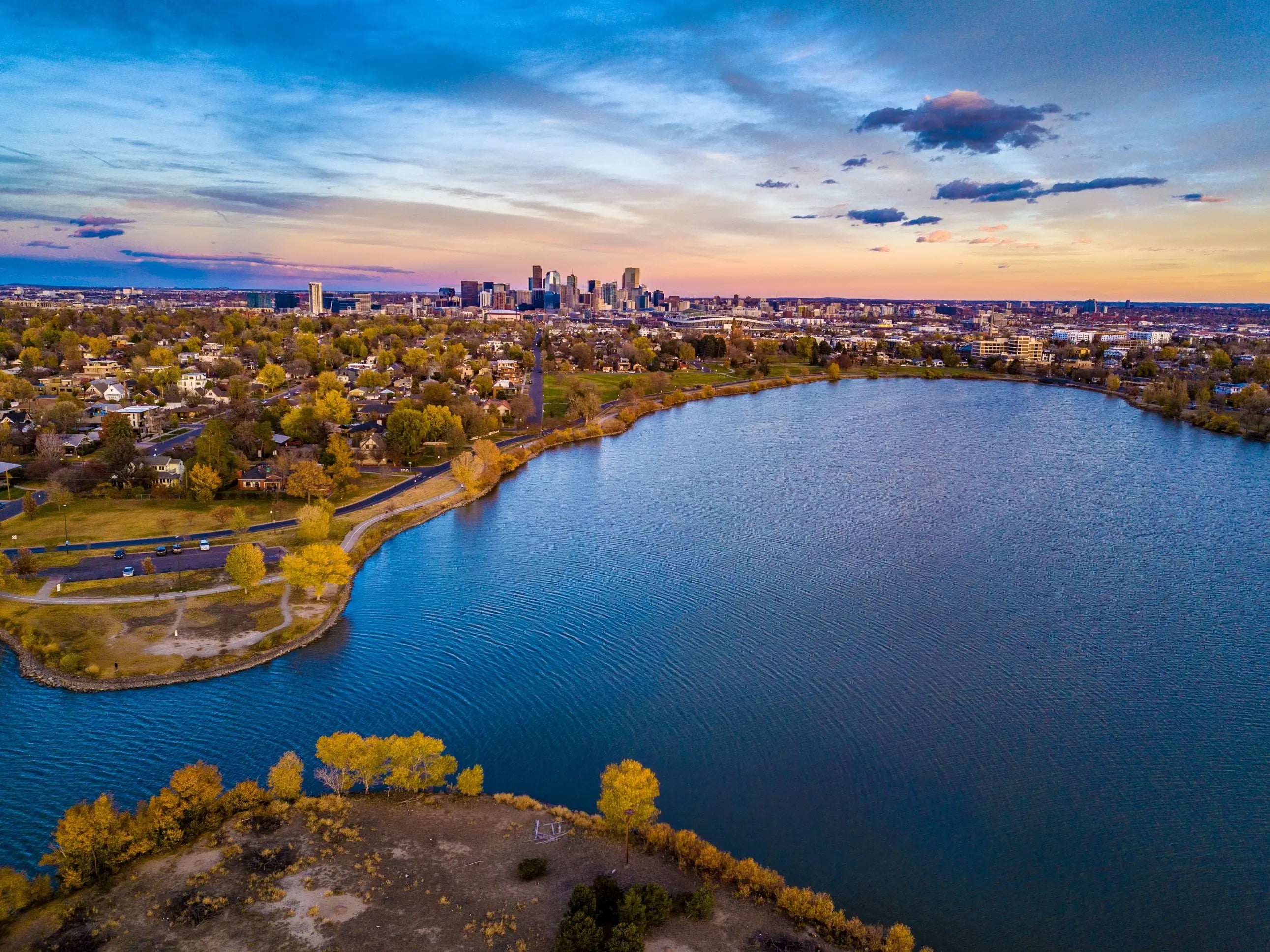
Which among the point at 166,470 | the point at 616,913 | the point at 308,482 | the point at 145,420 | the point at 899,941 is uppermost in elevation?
the point at 145,420

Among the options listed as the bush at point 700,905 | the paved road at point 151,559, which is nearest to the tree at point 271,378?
the paved road at point 151,559

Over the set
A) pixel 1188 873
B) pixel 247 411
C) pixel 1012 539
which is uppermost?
pixel 247 411

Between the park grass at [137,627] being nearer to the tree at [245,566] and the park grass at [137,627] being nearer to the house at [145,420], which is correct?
the tree at [245,566]

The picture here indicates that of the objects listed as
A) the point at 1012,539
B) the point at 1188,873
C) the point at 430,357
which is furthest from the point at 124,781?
the point at 430,357

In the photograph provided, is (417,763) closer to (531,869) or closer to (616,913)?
(531,869)

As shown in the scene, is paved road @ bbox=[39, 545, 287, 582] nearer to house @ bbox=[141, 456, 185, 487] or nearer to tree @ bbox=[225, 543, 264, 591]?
tree @ bbox=[225, 543, 264, 591]

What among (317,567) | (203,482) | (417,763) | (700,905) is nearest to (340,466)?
(203,482)

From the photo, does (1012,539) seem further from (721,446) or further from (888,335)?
(888,335)
